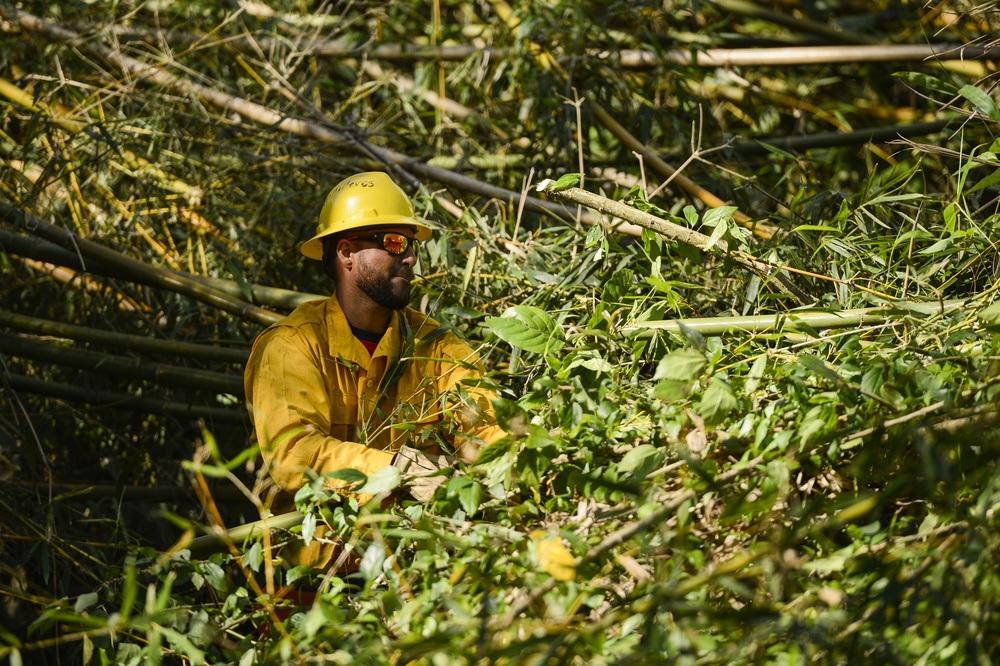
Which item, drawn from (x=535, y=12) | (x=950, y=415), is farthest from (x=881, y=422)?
(x=535, y=12)

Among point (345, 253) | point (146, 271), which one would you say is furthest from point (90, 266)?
point (345, 253)

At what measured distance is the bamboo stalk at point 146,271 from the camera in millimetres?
2863

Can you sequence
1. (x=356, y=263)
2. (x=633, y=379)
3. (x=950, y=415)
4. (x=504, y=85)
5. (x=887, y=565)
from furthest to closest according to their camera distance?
(x=504, y=85) < (x=356, y=263) < (x=633, y=379) < (x=950, y=415) < (x=887, y=565)

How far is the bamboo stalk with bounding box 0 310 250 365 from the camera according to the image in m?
2.94

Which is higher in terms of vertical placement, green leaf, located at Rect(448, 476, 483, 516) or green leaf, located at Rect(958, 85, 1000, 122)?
green leaf, located at Rect(958, 85, 1000, 122)

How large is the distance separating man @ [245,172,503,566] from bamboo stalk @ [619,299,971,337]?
0.43m

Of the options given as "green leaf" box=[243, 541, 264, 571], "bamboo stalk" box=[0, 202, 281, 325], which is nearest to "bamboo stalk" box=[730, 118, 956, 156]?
"bamboo stalk" box=[0, 202, 281, 325]

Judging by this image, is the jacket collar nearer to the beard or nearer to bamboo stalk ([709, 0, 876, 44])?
the beard

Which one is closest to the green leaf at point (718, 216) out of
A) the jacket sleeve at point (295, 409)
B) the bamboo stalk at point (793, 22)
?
the jacket sleeve at point (295, 409)

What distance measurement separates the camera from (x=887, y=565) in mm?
1240

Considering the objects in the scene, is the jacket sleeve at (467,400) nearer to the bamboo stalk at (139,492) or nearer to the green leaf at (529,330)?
the green leaf at (529,330)

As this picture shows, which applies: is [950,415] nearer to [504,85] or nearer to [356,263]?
[356,263]

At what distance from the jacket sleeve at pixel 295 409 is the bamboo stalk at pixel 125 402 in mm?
867

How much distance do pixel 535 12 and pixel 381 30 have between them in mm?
909
